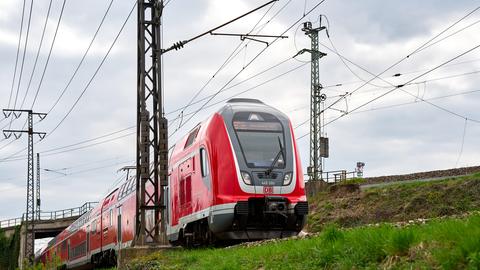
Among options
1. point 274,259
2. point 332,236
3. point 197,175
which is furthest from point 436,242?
point 197,175

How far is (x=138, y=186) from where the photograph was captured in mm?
18094

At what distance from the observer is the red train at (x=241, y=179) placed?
16656 millimetres

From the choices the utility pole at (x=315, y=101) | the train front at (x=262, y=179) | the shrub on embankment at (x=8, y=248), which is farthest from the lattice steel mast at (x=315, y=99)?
the shrub on embankment at (x=8, y=248)

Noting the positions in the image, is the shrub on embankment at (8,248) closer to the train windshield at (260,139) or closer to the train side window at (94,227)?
the train side window at (94,227)

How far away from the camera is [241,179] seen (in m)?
16.7

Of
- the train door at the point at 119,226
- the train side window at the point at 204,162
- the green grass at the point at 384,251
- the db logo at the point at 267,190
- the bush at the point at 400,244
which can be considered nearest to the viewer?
the green grass at the point at 384,251

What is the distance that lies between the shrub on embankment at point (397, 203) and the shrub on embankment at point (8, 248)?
46088 mm

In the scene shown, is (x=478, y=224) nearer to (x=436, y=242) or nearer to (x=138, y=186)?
(x=436, y=242)

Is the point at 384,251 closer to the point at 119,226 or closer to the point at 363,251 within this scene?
the point at 363,251

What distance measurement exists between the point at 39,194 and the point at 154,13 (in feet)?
131

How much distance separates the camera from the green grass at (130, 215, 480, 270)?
21.5ft

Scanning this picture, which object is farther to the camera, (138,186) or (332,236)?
(138,186)

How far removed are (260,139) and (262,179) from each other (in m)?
1.12

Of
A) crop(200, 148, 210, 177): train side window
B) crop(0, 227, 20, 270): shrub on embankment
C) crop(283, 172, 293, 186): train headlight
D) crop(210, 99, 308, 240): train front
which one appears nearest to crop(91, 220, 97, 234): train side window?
crop(200, 148, 210, 177): train side window
